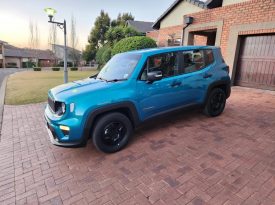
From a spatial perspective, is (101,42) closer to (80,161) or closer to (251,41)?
(251,41)

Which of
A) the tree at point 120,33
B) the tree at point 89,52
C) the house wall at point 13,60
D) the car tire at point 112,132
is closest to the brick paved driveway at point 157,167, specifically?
the car tire at point 112,132

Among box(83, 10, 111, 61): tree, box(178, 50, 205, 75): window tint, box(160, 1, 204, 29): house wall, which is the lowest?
box(178, 50, 205, 75): window tint

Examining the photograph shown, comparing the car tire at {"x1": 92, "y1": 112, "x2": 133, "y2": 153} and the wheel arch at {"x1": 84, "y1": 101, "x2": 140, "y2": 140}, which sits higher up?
the wheel arch at {"x1": 84, "y1": 101, "x2": 140, "y2": 140}

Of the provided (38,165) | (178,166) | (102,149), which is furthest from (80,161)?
(178,166)

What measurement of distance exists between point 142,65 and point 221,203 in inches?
98.1

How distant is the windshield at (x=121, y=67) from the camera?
364 cm

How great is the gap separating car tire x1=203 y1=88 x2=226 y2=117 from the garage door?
4.11m

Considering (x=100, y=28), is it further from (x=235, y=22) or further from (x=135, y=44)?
(x=235, y=22)

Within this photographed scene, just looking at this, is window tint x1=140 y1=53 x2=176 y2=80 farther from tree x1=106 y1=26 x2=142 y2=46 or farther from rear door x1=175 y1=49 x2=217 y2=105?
tree x1=106 y1=26 x2=142 y2=46

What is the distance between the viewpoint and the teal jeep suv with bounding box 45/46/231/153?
302 cm

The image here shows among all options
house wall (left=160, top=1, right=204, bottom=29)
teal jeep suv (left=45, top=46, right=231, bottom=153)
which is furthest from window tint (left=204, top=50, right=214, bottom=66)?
house wall (left=160, top=1, right=204, bottom=29)

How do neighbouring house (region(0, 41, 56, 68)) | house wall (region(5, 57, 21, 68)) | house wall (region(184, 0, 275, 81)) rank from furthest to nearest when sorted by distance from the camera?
house wall (region(5, 57, 21, 68)) → neighbouring house (region(0, 41, 56, 68)) → house wall (region(184, 0, 275, 81))

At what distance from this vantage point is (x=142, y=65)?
3576 mm

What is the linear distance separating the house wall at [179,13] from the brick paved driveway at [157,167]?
1206cm
